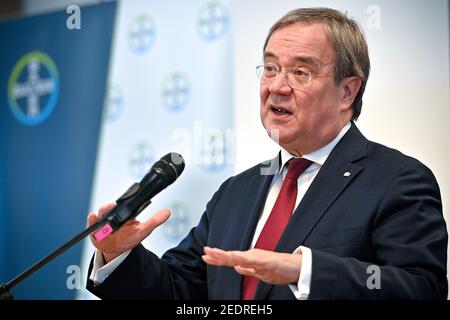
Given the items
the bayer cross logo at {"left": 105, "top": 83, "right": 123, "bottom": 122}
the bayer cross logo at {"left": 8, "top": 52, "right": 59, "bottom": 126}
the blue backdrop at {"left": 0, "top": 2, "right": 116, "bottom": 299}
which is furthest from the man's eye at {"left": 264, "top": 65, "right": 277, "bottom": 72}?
the bayer cross logo at {"left": 8, "top": 52, "right": 59, "bottom": 126}

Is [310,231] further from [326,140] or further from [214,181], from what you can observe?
[214,181]

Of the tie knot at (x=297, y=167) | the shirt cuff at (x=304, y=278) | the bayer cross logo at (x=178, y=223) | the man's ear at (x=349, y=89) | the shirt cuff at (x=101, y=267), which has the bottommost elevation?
the bayer cross logo at (x=178, y=223)

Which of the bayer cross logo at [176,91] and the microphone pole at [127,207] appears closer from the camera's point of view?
the microphone pole at [127,207]

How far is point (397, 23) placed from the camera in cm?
243

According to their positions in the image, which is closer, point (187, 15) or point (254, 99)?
point (254, 99)

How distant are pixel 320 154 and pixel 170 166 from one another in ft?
2.00

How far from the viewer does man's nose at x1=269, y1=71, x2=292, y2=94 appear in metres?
1.99

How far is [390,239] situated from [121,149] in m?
2.08

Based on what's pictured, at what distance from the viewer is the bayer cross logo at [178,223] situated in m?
3.15

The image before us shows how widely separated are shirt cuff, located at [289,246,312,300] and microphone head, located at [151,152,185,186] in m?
0.35

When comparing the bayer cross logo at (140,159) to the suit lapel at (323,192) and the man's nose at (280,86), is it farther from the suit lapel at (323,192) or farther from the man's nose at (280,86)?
the suit lapel at (323,192)

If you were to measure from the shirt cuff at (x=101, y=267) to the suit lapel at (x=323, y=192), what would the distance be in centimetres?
41

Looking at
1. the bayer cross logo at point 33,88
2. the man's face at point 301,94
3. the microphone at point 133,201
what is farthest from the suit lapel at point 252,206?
the bayer cross logo at point 33,88
